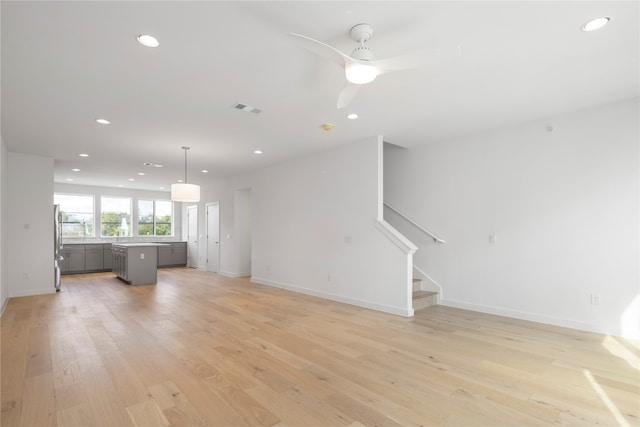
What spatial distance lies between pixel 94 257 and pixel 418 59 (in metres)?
10.5

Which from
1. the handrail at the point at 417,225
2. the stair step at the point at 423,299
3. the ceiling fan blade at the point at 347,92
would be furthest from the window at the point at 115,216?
the ceiling fan blade at the point at 347,92

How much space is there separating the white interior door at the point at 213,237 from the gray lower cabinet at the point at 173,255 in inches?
70.8

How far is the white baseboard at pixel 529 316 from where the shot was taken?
389 centimetres

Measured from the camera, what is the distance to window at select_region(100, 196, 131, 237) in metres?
10.3

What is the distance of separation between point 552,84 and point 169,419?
4.45 metres

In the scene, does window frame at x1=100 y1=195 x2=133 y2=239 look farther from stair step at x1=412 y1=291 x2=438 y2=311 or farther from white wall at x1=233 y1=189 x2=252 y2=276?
stair step at x1=412 y1=291 x2=438 y2=311

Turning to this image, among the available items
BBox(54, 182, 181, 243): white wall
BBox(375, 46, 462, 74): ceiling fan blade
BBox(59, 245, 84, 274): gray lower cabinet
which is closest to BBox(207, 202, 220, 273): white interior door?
BBox(54, 182, 181, 243): white wall

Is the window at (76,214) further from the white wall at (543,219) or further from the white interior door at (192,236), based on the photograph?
the white wall at (543,219)

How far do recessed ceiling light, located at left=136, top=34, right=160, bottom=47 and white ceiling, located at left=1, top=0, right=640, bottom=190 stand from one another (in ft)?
0.17

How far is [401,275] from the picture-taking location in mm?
4734

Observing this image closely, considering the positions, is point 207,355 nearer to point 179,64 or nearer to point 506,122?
point 179,64

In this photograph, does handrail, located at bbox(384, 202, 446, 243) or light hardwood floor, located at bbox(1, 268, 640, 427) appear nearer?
light hardwood floor, located at bbox(1, 268, 640, 427)

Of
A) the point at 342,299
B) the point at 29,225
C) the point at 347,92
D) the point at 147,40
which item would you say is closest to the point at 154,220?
the point at 29,225

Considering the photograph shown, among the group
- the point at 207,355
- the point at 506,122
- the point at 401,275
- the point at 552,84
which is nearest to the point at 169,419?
the point at 207,355
